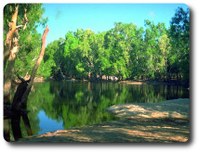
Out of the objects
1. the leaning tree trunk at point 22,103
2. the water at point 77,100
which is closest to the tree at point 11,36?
the leaning tree trunk at point 22,103

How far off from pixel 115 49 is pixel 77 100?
2966 mm

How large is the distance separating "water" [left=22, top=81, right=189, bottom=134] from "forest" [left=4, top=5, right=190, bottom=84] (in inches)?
20.3

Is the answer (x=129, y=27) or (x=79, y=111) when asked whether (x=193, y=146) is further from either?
(x=79, y=111)

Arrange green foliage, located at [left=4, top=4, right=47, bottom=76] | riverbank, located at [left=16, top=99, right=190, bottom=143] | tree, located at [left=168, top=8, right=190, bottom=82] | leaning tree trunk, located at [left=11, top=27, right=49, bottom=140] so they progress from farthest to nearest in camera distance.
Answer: leaning tree trunk, located at [left=11, top=27, right=49, bottom=140] < green foliage, located at [left=4, top=4, right=47, bottom=76] < tree, located at [left=168, top=8, right=190, bottom=82] < riverbank, located at [left=16, top=99, right=190, bottom=143]

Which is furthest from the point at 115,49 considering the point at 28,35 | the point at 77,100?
the point at 28,35

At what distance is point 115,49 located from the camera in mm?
13180

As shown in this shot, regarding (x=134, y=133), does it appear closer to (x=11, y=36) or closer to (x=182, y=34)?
(x=182, y=34)

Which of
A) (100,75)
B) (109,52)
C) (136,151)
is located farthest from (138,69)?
(136,151)

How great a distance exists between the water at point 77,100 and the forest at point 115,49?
52 cm

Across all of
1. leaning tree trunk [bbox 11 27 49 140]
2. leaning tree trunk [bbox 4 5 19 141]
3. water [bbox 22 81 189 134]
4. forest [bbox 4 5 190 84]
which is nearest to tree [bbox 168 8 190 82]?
forest [bbox 4 5 190 84]

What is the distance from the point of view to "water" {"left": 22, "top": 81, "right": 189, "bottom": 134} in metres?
9.94

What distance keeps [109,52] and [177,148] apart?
8.08 m

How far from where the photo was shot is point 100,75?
12852mm

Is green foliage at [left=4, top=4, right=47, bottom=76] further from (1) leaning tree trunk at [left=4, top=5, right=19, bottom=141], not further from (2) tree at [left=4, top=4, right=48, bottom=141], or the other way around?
(1) leaning tree trunk at [left=4, top=5, right=19, bottom=141]
